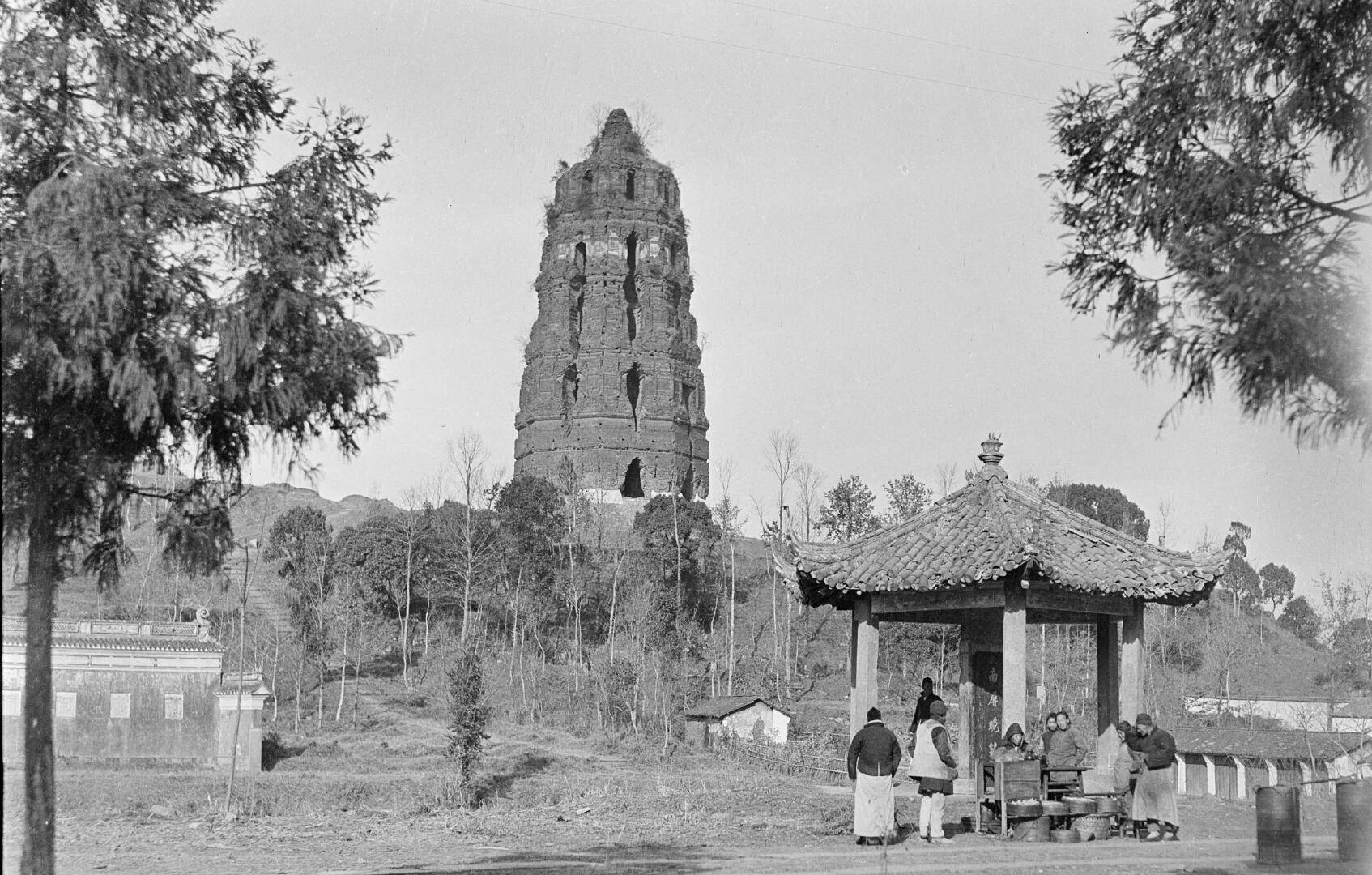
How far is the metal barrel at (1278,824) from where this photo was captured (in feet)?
35.3

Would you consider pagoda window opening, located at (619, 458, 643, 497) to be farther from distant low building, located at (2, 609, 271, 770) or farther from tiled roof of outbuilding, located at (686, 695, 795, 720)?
distant low building, located at (2, 609, 271, 770)

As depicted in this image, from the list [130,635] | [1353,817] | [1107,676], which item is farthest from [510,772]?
[1353,817]

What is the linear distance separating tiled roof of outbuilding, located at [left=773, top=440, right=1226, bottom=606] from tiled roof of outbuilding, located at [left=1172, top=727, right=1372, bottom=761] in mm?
22012

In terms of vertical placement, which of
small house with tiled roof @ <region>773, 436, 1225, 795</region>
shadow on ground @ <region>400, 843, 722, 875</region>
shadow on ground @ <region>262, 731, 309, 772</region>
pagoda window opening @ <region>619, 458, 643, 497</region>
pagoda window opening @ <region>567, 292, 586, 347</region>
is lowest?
shadow on ground @ <region>262, 731, 309, 772</region>

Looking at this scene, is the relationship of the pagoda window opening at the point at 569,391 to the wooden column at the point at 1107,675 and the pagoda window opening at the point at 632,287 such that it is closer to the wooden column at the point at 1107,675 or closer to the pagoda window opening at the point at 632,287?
the pagoda window opening at the point at 632,287

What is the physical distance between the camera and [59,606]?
48344 millimetres

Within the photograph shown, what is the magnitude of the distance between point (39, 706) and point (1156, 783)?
10.5 metres

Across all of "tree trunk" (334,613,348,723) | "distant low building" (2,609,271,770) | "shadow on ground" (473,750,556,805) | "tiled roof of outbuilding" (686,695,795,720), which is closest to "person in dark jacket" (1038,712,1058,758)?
"shadow on ground" (473,750,556,805)

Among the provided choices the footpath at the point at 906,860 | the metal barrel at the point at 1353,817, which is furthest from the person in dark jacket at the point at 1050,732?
the metal barrel at the point at 1353,817

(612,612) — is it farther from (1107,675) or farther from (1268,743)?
(1107,675)

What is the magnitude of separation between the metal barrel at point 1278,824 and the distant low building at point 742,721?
2521 cm

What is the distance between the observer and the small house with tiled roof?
13547 mm

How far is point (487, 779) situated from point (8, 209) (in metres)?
22.3

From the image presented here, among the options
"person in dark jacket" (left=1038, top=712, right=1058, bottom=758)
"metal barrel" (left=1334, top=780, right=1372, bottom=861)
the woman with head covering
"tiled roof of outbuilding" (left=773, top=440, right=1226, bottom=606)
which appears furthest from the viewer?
"tiled roof of outbuilding" (left=773, top=440, right=1226, bottom=606)
